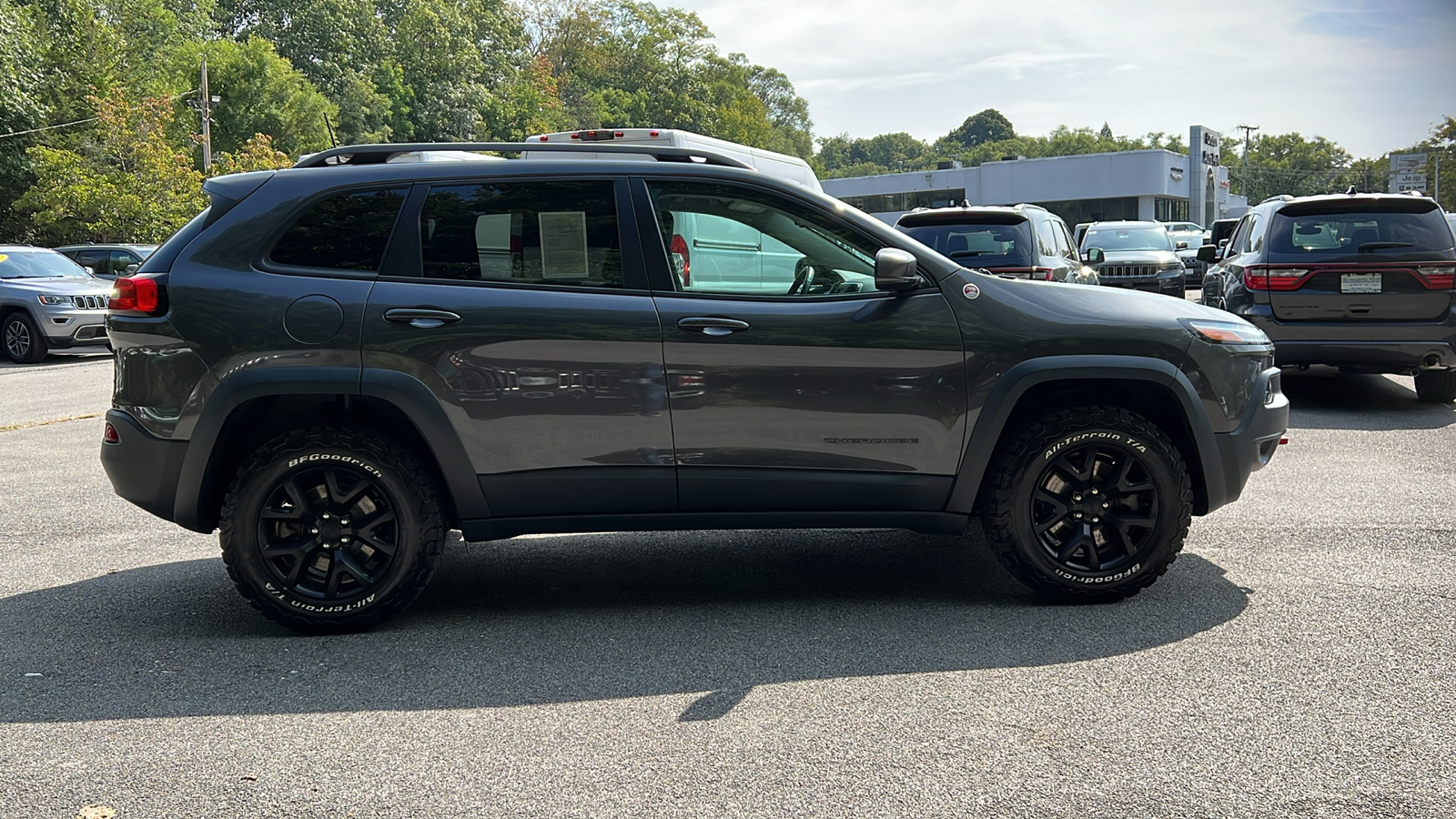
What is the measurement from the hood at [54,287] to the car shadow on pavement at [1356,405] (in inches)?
613

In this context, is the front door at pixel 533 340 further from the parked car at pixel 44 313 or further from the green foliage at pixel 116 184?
the green foliage at pixel 116 184

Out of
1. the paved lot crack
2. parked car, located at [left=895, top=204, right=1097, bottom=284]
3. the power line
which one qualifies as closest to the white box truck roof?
parked car, located at [left=895, top=204, right=1097, bottom=284]

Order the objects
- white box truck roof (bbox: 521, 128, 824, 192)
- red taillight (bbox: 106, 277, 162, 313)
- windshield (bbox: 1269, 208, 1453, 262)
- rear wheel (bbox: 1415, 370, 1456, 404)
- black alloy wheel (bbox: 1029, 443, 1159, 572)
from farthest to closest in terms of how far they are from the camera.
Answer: white box truck roof (bbox: 521, 128, 824, 192), rear wheel (bbox: 1415, 370, 1456, 404), windshield (bbox: 1269, 208, 1453, 262), black alloy wheel (bbox: 1029, 443, 1159, 572), red taillight (bbox: 106, 277, 162, 313)

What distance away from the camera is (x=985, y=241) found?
460 inches

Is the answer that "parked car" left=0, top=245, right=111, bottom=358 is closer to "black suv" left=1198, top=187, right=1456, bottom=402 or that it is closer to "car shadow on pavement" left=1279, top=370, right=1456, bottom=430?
"black suv" left=1198, top=187, right=1456, bottom=402

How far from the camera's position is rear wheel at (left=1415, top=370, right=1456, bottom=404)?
11.2 m

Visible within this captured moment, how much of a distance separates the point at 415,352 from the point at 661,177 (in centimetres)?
117

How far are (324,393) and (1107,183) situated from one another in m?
74.7

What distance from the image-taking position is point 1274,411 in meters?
5.32

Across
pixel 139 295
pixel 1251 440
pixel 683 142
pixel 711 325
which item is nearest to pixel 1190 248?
pixel 683 142

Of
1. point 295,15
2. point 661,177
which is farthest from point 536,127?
point 661,177

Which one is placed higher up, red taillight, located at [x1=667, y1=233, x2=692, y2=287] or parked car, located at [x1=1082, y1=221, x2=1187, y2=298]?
red taillight, located at [x1=667, y1=233, x2=692, y2=287]

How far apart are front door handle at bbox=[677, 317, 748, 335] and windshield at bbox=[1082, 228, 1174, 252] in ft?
68.9

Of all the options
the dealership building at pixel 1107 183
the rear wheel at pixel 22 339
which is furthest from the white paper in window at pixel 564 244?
the dealership building at pixel 1107 183
